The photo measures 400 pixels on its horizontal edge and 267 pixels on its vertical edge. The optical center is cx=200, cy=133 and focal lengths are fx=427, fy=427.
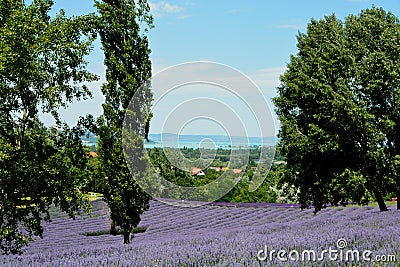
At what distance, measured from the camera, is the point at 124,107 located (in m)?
14.6

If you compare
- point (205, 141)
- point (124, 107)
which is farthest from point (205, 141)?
point (124, 107)

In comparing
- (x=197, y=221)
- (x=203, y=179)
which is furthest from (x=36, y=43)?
(x=197, y=221)

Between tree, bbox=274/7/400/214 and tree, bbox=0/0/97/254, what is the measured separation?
11096 millimetres

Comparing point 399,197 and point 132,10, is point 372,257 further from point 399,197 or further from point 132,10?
point 399,197

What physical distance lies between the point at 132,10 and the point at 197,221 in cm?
1858

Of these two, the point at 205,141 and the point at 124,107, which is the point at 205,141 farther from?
the point at 124,107

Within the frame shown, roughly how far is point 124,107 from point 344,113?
1034 cm

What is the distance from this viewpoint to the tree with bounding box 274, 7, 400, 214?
A: 19141 millimetres

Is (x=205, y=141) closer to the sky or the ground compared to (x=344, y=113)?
closer to the ground

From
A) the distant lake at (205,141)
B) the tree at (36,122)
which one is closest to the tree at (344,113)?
the distant lake at (205,141)

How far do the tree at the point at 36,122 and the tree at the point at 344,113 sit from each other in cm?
1110

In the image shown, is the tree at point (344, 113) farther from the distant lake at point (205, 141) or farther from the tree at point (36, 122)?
the tree at point (36, 122)

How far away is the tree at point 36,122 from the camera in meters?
12.7

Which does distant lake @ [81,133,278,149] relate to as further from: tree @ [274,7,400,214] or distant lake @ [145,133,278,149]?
tree @ [274,7,400,214]
